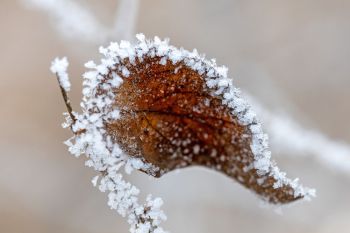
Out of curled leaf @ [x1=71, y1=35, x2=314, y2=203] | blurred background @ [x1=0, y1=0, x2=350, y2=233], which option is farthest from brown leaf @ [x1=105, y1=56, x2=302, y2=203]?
blurred background @ [x1=0, y1=0, x2=350, y2=233]

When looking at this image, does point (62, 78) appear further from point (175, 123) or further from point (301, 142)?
point (301, 142)

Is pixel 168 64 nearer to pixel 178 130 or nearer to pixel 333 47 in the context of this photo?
pixel 178 130

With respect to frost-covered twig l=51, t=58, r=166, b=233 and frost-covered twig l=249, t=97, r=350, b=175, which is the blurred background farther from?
frost-covered twig l=51, t=58, r=166, b=233

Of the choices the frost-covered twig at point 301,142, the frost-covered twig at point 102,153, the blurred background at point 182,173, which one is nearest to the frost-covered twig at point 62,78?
the frost-covered twig at point 102,153

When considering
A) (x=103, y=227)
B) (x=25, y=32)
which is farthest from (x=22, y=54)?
(x=103, y=227)

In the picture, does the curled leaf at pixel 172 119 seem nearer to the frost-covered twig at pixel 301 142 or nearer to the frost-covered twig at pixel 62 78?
the frost-covered twig at pixel 62 78
